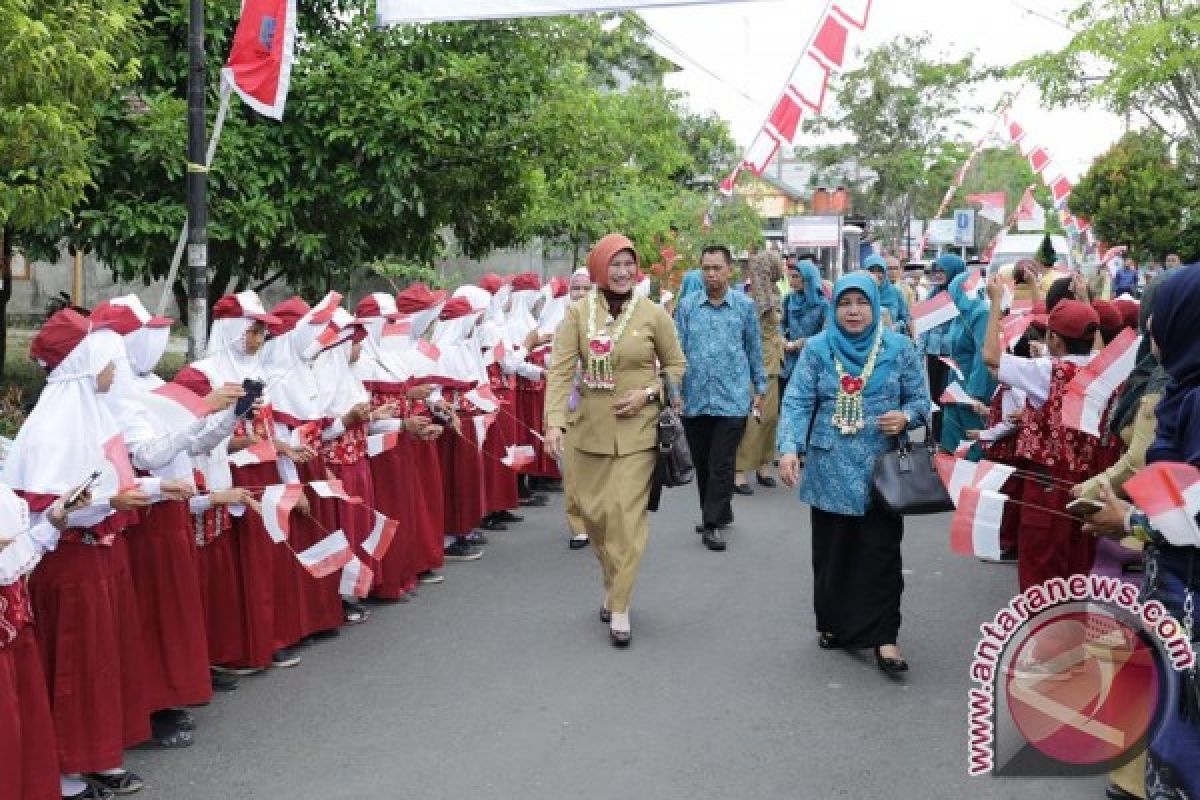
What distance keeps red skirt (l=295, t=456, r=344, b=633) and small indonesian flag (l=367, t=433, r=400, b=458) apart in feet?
1.48

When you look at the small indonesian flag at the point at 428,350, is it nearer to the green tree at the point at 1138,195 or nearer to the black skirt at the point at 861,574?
the black skirt at the point at 861,574

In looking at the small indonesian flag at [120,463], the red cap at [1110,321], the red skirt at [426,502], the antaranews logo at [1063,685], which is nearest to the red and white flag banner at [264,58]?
the red skirt at [426,502]

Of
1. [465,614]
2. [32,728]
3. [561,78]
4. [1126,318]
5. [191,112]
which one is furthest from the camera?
[561,78]

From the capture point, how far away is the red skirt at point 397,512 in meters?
7.35

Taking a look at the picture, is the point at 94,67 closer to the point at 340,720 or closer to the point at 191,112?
the point at 191,112

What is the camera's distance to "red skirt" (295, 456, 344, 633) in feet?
21.3

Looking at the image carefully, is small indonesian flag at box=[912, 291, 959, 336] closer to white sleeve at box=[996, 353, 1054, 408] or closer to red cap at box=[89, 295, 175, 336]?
white sleeve at box=[996, 353, 1054, 408]

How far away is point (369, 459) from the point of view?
7.31 meters

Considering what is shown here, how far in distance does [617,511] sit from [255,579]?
6.02 feet

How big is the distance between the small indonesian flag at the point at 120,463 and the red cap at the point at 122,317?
0.45 meters

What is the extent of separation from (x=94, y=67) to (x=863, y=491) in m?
4.86

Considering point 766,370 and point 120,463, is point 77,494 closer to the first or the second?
point 120,463

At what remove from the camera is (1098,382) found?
18.0 feet

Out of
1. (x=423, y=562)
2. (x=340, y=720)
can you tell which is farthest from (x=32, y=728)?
(x=423, y=562)
